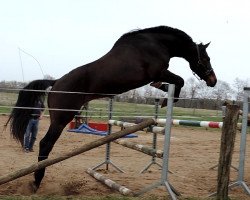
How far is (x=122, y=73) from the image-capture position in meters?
5.57

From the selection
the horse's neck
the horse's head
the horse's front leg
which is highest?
the horse's neck

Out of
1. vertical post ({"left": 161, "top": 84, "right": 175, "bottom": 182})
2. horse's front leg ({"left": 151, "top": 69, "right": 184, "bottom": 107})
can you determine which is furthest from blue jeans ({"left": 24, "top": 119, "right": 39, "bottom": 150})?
vertical post ({"left": 161, "top": 84, "right": 175, "bottom": 182})

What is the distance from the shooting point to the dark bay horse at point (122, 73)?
18.4ft

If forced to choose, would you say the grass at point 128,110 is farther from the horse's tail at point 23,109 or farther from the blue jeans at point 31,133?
the blue jeans at point 31,133

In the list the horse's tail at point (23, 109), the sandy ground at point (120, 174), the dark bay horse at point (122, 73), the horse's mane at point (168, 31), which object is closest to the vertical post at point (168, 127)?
the sandy ground at point (120, 174)

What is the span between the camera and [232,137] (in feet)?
16.8

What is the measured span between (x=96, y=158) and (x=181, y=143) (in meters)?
5.03

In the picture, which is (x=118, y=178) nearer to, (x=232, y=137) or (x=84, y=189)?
(x=84, y=189)

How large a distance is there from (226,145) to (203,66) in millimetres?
1467

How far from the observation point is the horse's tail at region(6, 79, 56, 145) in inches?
245

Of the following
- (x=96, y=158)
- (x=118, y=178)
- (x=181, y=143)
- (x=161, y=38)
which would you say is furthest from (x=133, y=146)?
(x=181, y=143)

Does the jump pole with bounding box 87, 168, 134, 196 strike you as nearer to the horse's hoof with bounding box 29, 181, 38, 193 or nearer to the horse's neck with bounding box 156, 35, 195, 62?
the horse's hoof with bounding box 29, 181, 38, 193

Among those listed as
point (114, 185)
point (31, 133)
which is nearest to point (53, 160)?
point (114, 185)

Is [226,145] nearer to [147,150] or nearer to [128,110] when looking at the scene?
[147,150]
